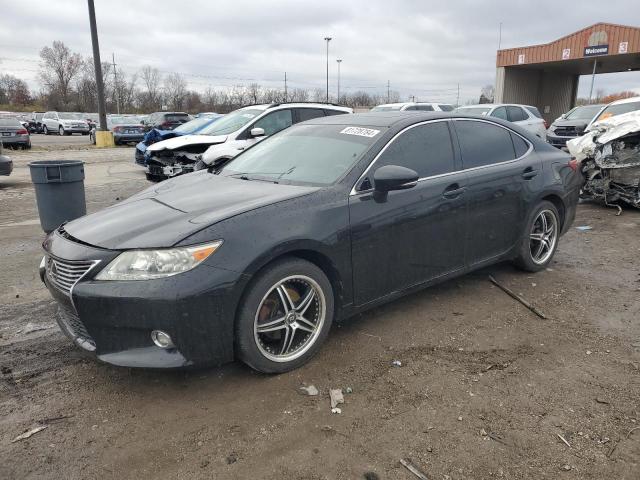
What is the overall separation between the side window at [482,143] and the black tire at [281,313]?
6.06ft

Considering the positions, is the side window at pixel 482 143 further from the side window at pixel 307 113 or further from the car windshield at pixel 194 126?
the car windshield at pixel 194 126

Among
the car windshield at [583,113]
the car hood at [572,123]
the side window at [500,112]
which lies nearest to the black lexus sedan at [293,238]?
the side window at [500,112]

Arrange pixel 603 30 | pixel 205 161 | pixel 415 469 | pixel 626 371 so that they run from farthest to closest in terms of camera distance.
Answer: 1. pixel 603 30
2. pixel 205 161
3. pixel 626 371
4. pixel 415 469

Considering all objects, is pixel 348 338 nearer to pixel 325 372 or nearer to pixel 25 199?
pixel 325 372

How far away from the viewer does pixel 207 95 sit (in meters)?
76.8

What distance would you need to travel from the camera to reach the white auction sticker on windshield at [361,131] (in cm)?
384

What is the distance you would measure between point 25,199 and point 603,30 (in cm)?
2889

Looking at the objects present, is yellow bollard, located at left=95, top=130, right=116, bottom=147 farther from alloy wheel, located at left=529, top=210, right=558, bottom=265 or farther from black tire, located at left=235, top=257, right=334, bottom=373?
black tire, located at left=235, top=257, right=334, bottom=373

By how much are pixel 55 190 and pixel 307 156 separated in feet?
13.8

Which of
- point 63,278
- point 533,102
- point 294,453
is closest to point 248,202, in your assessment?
point 63,278

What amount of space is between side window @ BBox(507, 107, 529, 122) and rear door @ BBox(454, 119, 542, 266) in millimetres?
10012

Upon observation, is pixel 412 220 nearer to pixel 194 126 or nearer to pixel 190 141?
pixel 190 141

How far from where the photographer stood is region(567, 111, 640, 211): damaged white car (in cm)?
782

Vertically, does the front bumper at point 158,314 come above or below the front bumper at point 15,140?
below
